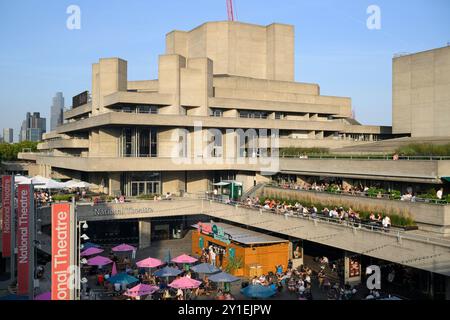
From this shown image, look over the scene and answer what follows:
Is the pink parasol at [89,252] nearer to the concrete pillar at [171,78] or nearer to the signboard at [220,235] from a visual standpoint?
the signboard at [220,235]

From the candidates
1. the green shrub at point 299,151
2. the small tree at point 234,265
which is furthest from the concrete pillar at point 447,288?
the green shrub at point 299,151

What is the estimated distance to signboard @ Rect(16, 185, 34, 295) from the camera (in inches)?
1014

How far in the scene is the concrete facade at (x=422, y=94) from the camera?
54.8 metres

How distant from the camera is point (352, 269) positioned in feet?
101

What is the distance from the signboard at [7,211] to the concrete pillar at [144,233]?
1714 centimetres

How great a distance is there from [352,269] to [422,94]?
35485 mm

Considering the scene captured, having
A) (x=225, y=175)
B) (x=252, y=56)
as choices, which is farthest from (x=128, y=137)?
(x=252, y=56)

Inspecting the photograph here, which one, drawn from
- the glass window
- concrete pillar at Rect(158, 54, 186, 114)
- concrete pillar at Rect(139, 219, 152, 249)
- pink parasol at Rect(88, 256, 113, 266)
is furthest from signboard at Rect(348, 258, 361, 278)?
the glass window

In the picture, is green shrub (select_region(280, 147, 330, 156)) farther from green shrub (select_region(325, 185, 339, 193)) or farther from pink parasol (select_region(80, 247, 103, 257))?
pink parasol (select_region(80, 247, 103, 257))

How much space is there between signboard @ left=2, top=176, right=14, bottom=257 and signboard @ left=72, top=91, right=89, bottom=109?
3543cm

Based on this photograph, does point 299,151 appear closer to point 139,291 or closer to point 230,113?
point 230,113

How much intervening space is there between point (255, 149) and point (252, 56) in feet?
61.0

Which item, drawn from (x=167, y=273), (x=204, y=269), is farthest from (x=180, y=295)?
(x=204, y=269)
